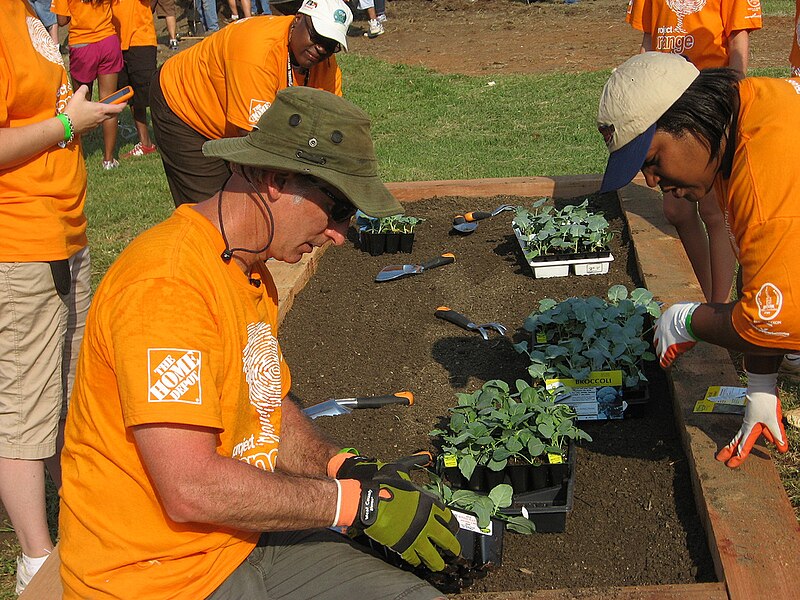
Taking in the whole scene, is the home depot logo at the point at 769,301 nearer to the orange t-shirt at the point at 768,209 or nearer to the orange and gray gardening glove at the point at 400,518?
the orange t-shirt at the point at 768,209

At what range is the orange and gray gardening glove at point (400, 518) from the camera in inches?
95.5

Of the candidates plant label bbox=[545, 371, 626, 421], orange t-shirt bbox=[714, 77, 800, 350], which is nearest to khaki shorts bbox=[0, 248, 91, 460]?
plant label bbox=[545, 371, 626, 421]

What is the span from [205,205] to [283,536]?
39.2 inches

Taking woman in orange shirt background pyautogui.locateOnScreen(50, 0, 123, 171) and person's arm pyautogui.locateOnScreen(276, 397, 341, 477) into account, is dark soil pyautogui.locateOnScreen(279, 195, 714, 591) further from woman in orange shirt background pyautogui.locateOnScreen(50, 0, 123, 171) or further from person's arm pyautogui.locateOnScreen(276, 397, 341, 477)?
woman in orange shirt background pyautogui.locateOnScreen(50, 0, 123, 171)

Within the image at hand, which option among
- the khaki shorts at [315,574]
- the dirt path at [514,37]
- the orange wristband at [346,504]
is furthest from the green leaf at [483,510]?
the dirt path at [514,37]

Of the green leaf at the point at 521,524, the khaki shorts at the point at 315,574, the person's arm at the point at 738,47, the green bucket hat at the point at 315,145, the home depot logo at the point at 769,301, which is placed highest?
the green bucket hat at the point at 315,145

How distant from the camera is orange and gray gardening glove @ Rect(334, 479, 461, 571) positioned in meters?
2.43

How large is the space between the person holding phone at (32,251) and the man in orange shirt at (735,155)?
6.63ft

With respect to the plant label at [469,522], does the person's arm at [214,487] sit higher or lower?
higher

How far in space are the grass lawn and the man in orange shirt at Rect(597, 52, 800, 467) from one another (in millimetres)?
4988

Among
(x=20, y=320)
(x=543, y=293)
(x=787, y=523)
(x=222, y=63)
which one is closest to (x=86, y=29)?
(x=222, y=63)

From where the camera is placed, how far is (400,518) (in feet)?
8.18

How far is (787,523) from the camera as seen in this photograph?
2.97m

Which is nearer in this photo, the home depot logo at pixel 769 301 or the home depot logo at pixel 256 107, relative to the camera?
the home depot logo at pixel 769 301
